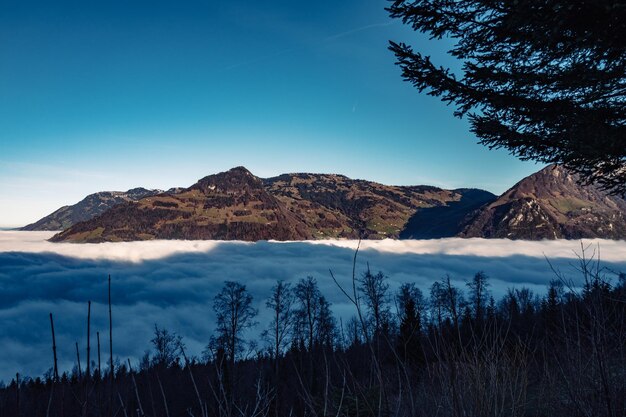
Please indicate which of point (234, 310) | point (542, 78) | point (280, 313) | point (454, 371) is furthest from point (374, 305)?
point (280, 313)

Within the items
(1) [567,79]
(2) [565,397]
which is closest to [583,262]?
(2) [565,397]

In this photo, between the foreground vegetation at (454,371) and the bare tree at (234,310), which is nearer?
the foreground vegetation at (454,371)

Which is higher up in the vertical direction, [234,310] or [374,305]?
[374,305]

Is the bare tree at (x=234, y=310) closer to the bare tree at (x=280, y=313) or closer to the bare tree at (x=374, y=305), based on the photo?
the bare tree at (x=280, y=313)

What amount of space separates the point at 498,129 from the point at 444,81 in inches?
55.8

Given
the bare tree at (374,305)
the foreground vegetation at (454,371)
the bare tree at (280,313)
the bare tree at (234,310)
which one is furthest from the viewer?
the bare tree at (280,313)

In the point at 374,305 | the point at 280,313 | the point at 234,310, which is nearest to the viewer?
the point at 374,305

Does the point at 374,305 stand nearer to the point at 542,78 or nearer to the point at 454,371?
the point at 454,371

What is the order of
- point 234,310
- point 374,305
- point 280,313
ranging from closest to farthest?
1. point 374,305
2. point 234,310
3. point 280,313

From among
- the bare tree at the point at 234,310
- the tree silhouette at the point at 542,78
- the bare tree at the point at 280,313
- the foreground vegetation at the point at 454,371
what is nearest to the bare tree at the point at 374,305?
the foreground vegetation at the point at 454,371

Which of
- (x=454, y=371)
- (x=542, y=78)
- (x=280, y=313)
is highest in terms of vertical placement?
(x=542, y=78)

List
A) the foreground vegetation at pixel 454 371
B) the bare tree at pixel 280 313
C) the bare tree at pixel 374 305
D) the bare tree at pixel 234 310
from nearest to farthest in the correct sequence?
1. the foreground vegetation at pixel 454 371
2. the bare tree at pixel 374 305
3. the bare tree at pixel 234 310
4. the bare tree at pixel 280 313

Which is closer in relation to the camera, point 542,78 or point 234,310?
point 542,78

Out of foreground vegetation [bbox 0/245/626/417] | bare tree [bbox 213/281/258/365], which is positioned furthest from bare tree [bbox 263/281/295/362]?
foreground vegetation [bbox 0/245/626/417]
